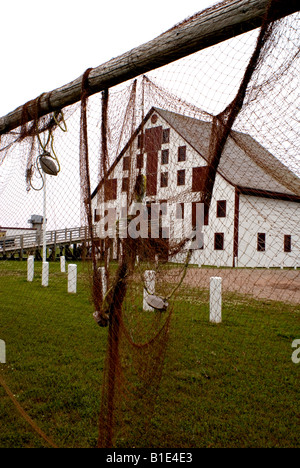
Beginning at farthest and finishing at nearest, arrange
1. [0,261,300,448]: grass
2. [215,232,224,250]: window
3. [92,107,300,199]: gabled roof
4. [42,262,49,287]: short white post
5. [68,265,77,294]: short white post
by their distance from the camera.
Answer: [42,262,49,287]: short white post, [68,265,77,294]: short white post, [215,232,224,250]: window, [0,261,300,448]: grass, [92,107,300,199]: gabled roof

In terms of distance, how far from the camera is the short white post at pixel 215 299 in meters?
5.72

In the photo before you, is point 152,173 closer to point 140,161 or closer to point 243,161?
point 140,161

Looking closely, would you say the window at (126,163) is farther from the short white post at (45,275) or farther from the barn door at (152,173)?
the short white post at (45,275)

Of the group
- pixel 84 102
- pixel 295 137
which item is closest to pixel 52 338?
pixel 84 102

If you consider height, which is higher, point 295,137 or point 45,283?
point 295,137

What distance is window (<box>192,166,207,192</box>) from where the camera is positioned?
246 cm

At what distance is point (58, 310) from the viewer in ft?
23.6

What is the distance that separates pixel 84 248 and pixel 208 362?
252 centimetres

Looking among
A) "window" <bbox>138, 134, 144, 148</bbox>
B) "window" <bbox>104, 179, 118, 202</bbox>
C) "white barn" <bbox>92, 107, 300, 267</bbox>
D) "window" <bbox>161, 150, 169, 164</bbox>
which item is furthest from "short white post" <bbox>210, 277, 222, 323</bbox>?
"window" <bbox>138, 134, 144, 148</bbox>

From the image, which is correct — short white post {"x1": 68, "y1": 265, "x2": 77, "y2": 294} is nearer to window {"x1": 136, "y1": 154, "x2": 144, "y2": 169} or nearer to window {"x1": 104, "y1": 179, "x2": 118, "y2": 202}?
window {"x1": 104, "y1": 179, "x2": 118, "y2": 202}
